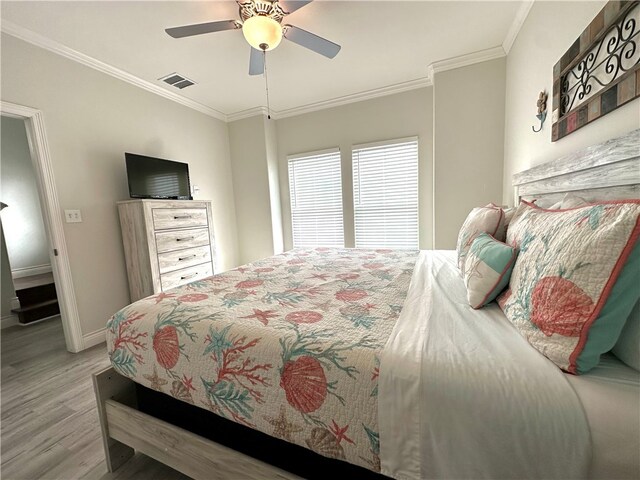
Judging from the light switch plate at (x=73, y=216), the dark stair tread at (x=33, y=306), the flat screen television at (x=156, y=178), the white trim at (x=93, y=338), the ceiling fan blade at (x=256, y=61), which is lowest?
the white trim at (x=93, y=338)

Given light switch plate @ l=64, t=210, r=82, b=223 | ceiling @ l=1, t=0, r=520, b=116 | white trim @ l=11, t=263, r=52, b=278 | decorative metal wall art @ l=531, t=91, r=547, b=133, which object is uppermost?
ceiling @ l=1, t=0, r=520, b=116

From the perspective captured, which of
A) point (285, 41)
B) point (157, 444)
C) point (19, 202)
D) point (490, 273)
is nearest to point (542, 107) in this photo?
point (490, 273)

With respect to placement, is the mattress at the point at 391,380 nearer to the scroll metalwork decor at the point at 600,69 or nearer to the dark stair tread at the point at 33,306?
the scroll metalwork decor at the point at 600,69

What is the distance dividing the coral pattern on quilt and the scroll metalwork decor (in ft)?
3.87

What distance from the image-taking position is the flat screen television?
266 centimetres

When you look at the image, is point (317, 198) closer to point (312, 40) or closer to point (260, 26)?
point (312, 40)

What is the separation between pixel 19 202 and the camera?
12.0ft

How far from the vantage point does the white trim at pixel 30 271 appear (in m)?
3.61

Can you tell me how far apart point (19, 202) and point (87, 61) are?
2600 millimetres

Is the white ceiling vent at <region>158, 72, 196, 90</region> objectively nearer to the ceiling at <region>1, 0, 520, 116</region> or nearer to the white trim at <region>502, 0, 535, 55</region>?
the ceiling at <region>1, 0, 520, 116</region>

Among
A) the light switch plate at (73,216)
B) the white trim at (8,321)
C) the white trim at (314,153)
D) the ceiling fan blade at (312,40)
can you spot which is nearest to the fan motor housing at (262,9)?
the ceiling fan blade at (312,40)

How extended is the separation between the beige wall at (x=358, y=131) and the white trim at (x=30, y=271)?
3.60 meters

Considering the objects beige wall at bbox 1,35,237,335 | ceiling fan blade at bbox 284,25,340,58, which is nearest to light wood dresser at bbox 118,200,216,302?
beige wall at bbox 1,35,237,335

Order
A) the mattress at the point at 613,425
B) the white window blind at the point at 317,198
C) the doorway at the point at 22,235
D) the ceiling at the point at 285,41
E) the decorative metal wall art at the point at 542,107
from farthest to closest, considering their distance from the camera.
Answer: the white window blind at the point at 317,198
the doorway at the point at 22,235
the ceiling at the point at 285,41
the decorative metal wall art at the point at 542,107
the mattress at the point at 613,425
